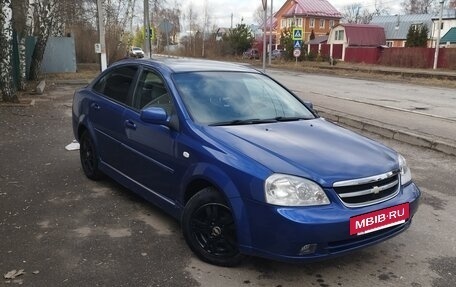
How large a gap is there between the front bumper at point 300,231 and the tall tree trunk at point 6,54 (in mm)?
11195

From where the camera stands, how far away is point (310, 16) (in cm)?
8156

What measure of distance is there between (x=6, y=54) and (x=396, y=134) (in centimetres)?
995

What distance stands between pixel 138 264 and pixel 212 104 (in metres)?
1.57

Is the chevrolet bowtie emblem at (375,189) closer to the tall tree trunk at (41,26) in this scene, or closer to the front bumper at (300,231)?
the front bumper at (300,231)

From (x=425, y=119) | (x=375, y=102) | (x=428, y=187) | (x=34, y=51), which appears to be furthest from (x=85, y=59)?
(x=428, y=187)

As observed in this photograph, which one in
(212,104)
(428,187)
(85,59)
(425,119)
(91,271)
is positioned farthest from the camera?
(85,59)

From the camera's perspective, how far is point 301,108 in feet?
16.4

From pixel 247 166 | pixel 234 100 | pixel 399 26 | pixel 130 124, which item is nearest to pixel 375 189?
pixel 247 166

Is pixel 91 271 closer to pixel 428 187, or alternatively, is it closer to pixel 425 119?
pixel 428 187

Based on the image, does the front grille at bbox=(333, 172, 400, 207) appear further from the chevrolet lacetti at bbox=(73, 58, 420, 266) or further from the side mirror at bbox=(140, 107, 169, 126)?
the side mirror at bbox=(140, 107, 169, 126)

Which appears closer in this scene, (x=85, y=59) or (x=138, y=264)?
(x=138, y=264)

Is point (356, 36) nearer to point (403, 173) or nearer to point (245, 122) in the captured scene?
point (245, 122)

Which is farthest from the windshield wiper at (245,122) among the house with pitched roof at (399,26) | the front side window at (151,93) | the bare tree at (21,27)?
the house with pitched roof at (399,26)

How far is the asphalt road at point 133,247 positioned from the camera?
354 cm
